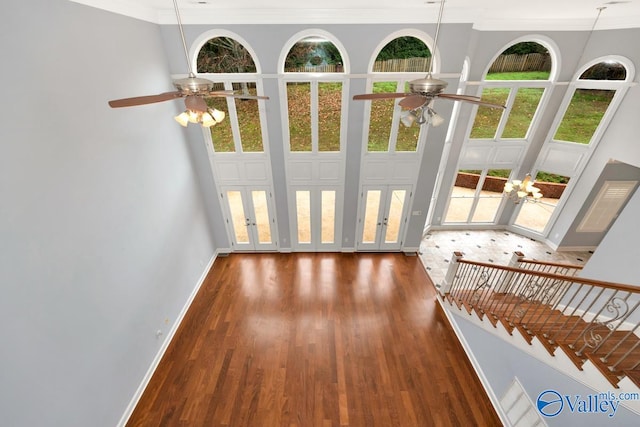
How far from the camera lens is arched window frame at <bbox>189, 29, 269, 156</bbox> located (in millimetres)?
4668

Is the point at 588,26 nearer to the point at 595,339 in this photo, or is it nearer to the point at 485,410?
the point at 595,339

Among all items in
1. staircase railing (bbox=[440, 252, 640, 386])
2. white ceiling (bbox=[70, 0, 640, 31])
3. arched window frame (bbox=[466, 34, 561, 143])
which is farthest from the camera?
arched window frame (bbox=[466, 34, 561, 143])

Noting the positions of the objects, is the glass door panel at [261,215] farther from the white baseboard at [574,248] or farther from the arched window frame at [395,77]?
the white baseboard at [574,248]

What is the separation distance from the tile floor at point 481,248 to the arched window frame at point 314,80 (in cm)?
392

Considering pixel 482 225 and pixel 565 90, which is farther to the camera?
pixel 482 225

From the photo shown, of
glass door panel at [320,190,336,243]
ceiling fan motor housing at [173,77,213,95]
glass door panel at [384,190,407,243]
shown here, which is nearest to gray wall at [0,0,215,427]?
ceiling fan motor housing at [173,77,213,95]

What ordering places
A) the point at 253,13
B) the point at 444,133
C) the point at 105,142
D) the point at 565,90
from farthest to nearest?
1. the point at 565,90
2. the point at 444,133
3. the point at 253,13
4. the point at 105,142

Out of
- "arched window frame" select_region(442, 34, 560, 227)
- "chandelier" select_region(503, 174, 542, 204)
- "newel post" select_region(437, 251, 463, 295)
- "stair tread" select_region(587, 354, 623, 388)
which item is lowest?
"newel post" select_region(437, 251, 463, 295)

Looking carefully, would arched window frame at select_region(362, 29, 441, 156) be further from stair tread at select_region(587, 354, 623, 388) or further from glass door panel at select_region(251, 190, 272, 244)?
stair tread at select_region(587, 354, 623, 388)

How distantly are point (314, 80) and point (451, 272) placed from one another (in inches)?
181

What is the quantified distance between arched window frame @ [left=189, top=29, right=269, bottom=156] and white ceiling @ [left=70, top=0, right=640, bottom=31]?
0.23 metres

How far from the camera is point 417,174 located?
5.94 m

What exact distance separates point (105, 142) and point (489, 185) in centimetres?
967

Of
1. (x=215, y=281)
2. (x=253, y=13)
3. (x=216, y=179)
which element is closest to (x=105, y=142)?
(x=216, y=179)
